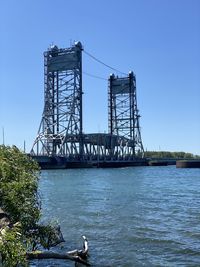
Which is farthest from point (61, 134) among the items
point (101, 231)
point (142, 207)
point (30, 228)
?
point (30, 228)

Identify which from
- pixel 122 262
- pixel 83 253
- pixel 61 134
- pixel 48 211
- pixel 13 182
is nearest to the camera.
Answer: pixel 13 182

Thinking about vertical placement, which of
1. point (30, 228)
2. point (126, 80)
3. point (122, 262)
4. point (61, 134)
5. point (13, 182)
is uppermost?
point (126, 80)

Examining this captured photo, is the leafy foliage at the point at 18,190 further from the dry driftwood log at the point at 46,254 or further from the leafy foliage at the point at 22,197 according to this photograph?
the dry driftwood log at the point at 46,254

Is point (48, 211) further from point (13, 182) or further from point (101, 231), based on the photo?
point (13, 182)

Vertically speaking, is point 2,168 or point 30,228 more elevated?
point 2,168

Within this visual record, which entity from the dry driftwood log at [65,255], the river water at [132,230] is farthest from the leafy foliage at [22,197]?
the river water at [132,230]

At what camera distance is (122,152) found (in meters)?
187

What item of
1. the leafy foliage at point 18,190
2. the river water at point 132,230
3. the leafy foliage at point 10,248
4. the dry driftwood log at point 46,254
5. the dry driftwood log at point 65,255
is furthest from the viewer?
the river water at point 132,230

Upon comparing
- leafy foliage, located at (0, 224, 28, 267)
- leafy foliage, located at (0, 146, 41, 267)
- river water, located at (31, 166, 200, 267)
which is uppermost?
leafy foliage, located at (0, 146, 41, 267)

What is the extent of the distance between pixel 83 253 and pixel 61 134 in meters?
132

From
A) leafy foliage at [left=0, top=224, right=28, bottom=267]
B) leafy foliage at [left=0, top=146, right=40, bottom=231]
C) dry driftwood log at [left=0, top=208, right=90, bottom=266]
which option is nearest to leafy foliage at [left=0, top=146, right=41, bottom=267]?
leafy foliage at [left=0, top=146, right=40, bottom=231]

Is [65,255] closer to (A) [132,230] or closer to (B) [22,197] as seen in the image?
(B) [22,197]

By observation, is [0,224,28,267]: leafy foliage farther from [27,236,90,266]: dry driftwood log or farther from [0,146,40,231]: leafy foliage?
[0,146,40,231]: leafy foliage

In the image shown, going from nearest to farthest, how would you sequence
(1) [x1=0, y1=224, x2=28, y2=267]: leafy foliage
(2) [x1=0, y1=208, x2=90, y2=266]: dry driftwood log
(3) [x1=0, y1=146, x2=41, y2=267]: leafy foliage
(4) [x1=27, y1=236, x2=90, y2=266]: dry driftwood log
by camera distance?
(1) [x1=0, y1=224, x2=28, y2=267]: leafy foliage < (2) [x1=0, y1=208, x2=90, y2=266]: dry driftwood log < (4) [x1=27, y1=236, x2=90, y2=266]: dry driftwood log < (3) [x1=0, y1=146, x2=41, y2=267]: leafy foliage
